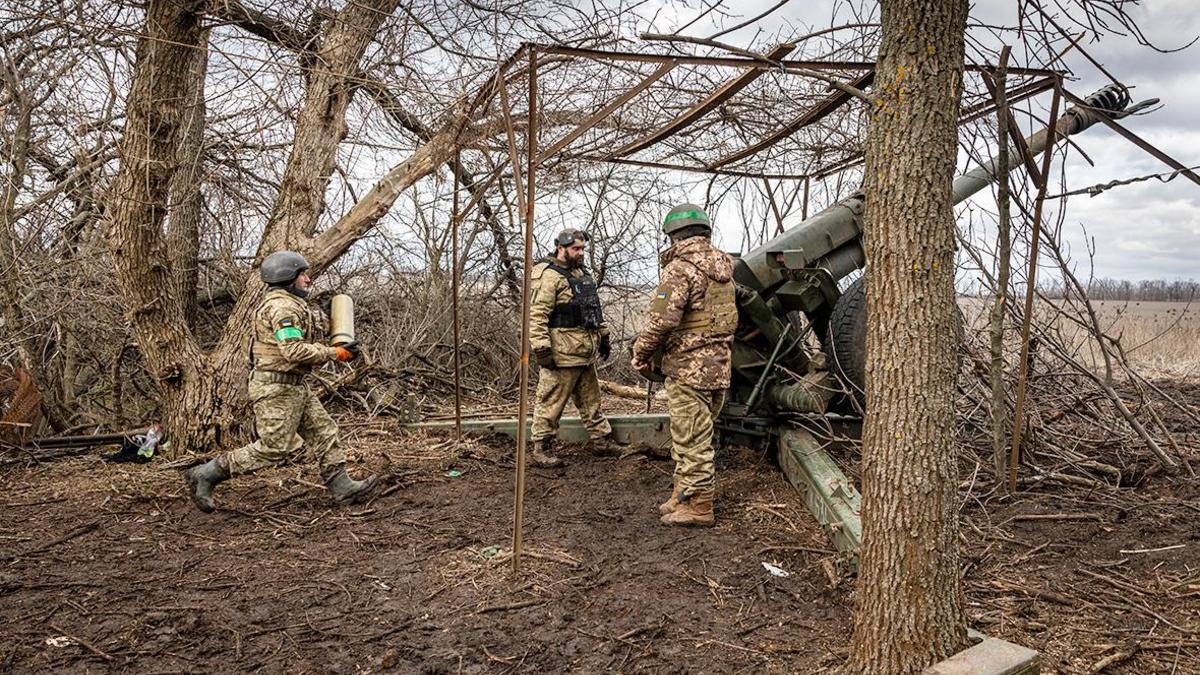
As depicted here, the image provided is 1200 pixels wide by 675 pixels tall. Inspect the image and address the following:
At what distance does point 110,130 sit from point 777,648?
21.3ft

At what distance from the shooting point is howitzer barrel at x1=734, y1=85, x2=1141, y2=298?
20.3ft

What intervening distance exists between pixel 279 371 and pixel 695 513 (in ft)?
9.06

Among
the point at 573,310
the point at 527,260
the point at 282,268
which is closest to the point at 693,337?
the point at 573,310

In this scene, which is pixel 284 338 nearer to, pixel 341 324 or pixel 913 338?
pixel 341 324

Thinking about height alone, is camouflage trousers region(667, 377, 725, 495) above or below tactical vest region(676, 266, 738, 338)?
below

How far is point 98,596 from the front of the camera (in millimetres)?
4336

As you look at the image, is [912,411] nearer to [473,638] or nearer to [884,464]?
[884,464]

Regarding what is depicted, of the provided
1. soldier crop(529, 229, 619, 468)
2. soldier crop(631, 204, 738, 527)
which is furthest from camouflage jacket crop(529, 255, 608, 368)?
soldier crop(631, 204, 738, 527)

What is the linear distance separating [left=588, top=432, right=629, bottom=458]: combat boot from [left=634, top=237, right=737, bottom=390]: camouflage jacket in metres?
1.73

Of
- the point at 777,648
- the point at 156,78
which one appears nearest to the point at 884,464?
the point at 777,648

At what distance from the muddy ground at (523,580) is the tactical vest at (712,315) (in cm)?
116

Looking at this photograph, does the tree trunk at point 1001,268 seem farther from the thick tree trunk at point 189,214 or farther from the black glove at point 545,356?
the thick tree trunk at point 189,214

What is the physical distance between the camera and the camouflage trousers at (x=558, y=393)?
6.84 m

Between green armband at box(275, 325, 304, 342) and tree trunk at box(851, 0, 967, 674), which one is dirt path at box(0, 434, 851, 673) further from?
green armband at box(275, 325, 304, 342)
